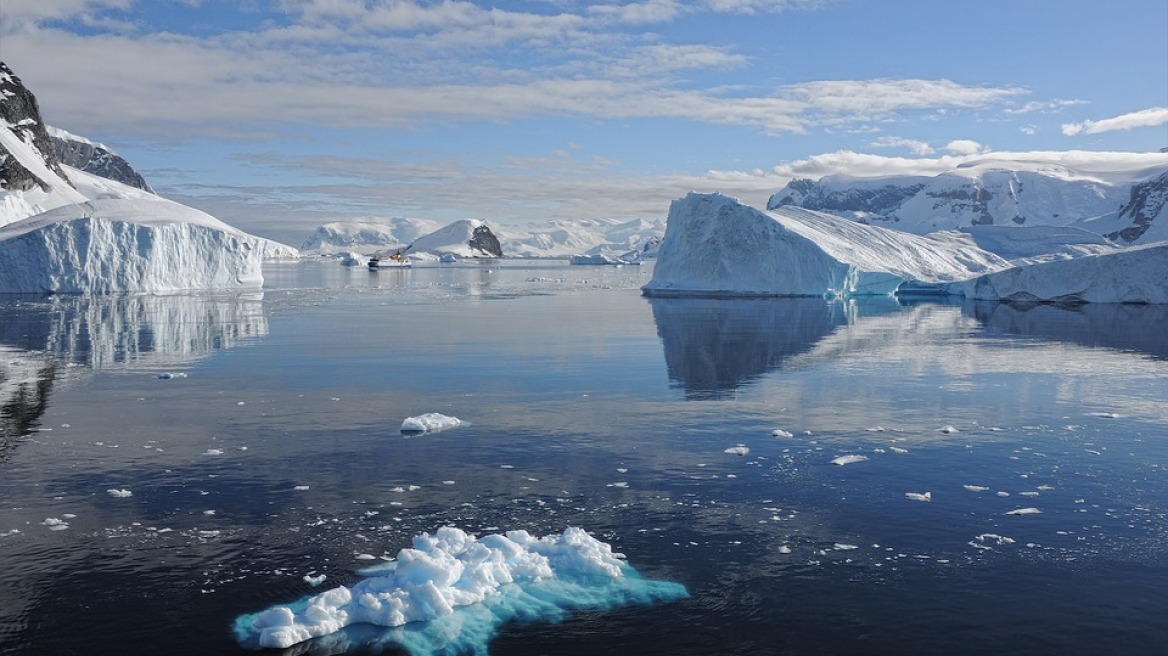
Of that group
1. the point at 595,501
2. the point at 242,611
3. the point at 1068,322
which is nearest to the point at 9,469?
the point at 242,611

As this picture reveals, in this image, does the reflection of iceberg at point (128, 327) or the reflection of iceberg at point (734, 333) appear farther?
the reflection of iceberg at point (128, 327)

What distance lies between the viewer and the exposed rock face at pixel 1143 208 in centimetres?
15038

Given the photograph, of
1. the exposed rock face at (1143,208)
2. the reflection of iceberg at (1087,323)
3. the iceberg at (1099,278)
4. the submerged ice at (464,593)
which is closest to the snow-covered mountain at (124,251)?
the reflection of iceberg at (1087,323)

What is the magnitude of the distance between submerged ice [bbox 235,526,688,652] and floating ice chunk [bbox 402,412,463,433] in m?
5.65

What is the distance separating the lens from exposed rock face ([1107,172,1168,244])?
493 ft

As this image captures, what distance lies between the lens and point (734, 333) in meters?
31.2

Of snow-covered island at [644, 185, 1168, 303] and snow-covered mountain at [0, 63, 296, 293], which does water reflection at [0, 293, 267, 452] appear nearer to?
snow-covered mountain at [0, 63, 296, 293]

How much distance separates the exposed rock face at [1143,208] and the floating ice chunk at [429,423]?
6128 inches

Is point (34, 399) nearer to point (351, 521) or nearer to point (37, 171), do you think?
point (351, 521)

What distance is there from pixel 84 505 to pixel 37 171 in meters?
95.7

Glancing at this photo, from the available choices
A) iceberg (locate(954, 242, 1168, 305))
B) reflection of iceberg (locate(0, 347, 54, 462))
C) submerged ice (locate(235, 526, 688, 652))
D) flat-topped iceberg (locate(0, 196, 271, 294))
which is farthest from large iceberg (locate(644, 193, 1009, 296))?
submerged ice (locate(235, 526, 688, 652))

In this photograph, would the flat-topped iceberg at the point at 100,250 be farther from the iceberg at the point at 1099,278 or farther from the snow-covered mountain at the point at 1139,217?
the snow-covered mountain at the point at 1139,217

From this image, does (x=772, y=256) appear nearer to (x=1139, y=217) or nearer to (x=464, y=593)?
(x=464, y=593)

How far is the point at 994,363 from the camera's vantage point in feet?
78.4
